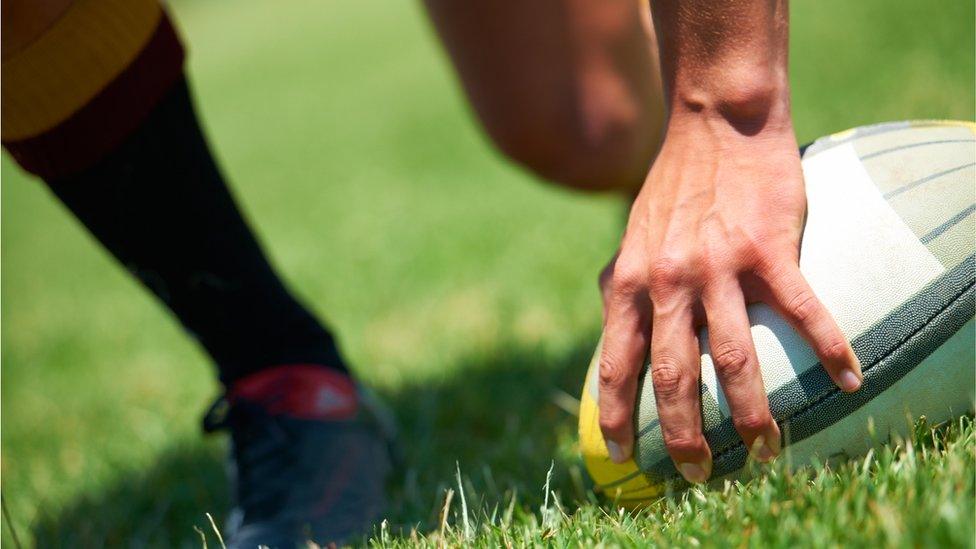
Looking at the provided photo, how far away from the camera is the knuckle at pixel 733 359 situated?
4.58 feet

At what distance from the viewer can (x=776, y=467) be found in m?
1.40

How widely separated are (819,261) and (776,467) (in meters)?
0.32

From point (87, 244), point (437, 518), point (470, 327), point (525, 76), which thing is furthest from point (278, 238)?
point (437, 518)

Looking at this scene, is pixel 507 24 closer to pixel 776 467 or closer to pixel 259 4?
pixel 776 467

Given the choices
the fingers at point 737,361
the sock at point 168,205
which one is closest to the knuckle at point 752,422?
the fingers at point 737,361

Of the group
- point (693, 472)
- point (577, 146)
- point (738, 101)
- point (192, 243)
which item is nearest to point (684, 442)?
point (693, 472)

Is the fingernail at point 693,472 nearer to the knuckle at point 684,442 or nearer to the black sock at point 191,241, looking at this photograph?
the knuckle at point 684,442

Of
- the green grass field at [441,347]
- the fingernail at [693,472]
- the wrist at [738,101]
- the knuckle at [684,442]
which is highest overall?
the wrist at [738,101]

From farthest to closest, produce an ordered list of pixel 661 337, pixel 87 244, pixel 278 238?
1. pixel 87 244
2. pixel 278 238
3. pixel 661 337

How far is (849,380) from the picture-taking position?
1412 mm

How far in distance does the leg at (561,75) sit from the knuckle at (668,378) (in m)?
1.45

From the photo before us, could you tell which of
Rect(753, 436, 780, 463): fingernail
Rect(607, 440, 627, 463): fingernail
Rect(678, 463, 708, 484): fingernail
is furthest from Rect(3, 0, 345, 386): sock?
Rect(753, 436, 780, 463): fingernail

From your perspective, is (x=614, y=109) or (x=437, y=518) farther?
(x=614, y=109)

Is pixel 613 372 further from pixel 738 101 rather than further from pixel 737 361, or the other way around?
pixel 738 101
